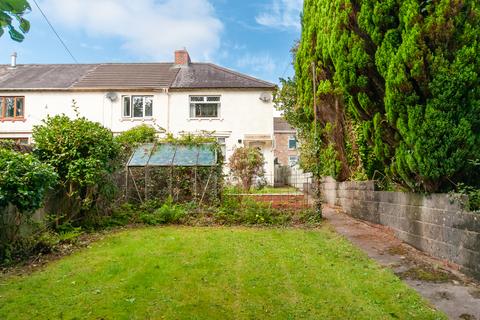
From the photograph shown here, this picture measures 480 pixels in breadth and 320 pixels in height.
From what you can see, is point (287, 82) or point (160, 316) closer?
point (160, 316)

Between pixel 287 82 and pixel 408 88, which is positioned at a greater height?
pixel 287 82

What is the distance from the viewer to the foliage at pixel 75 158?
7.88 m

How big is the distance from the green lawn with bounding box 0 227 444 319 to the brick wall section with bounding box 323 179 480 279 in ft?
3.08

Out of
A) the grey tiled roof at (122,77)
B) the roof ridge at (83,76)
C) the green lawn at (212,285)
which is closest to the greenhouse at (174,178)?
the green lawn at (212,285)

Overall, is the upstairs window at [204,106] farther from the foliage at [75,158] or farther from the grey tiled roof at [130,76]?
the foliage at [75,158]

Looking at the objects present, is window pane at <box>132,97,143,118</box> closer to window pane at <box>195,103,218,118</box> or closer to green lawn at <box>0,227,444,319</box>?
window pane at <box>195,103,218,118</box>

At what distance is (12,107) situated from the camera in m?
20.4

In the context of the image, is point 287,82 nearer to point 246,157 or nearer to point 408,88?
point 246,157

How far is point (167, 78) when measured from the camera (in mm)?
21234

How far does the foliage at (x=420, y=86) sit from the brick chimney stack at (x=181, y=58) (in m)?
16.5

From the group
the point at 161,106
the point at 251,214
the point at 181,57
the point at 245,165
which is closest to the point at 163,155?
the point at 251,214

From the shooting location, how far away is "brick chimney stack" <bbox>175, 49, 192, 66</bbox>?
22.9 meters

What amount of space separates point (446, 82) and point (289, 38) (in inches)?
472

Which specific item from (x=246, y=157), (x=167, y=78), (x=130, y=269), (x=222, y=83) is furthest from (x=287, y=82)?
(x=130, y=269)
